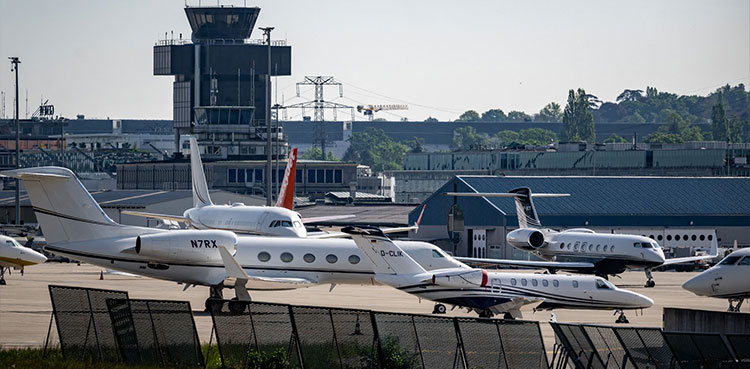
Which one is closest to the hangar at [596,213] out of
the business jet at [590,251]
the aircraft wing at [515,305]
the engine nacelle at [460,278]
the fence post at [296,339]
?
the business jet at [590,251]

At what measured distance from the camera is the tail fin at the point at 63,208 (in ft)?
129

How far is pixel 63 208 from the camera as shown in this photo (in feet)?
132

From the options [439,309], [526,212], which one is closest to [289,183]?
[526,212]

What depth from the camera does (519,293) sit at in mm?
40281

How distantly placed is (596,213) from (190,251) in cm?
5298

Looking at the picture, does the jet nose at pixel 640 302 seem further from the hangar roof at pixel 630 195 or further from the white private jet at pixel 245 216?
the hangar roof at pixel 630 195

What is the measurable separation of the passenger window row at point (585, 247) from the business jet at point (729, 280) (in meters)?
19.8

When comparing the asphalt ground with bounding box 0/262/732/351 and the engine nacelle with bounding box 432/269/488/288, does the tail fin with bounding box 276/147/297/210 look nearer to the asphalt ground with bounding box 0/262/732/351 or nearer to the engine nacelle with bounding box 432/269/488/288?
the asphalt ground with bounding box 0/262/732/351

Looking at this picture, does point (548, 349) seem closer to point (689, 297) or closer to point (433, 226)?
point (689, 297)

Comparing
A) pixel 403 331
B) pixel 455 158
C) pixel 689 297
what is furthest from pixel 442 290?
pixel 455 158

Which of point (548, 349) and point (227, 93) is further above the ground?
point (227, 93)

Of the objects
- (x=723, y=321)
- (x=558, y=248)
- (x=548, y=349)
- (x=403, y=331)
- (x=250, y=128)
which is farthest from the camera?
(x=250, y=128)

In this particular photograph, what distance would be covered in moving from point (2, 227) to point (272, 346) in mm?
59440

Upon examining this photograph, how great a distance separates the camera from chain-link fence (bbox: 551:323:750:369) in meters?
23.0
